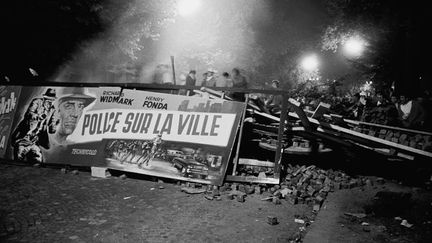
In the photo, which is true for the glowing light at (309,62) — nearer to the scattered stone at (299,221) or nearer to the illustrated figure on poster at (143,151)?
the illustrated figure on poster at (143,151)

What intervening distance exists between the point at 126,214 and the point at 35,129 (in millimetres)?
4359

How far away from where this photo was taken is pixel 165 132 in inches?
244

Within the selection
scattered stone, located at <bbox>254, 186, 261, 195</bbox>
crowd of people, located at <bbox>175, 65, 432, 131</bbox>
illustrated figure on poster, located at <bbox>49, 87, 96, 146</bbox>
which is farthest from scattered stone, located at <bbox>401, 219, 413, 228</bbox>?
illustrated figure on poster, located at <bbox>49, 87, 96, 146</bbox>

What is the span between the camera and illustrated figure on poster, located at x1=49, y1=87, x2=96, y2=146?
23.0ft

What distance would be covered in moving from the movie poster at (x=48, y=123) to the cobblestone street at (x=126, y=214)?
95 cm

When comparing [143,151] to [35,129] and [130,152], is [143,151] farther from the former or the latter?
[35,129]

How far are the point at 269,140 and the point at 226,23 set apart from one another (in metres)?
35.2

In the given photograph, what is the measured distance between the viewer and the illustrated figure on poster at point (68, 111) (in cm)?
702

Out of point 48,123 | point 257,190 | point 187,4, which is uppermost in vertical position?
point 187,4

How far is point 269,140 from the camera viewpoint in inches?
291

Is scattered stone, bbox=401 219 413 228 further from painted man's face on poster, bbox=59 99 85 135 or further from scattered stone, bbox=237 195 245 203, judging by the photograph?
painted man's face on poster, bbox=59 99 85 135

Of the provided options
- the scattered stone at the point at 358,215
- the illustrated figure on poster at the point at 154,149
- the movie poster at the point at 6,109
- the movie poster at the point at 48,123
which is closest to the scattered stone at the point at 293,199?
the scattered stone at the point at 358,215

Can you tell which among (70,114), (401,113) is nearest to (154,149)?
(70,114)

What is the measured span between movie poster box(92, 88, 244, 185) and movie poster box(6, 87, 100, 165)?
0.42 m
